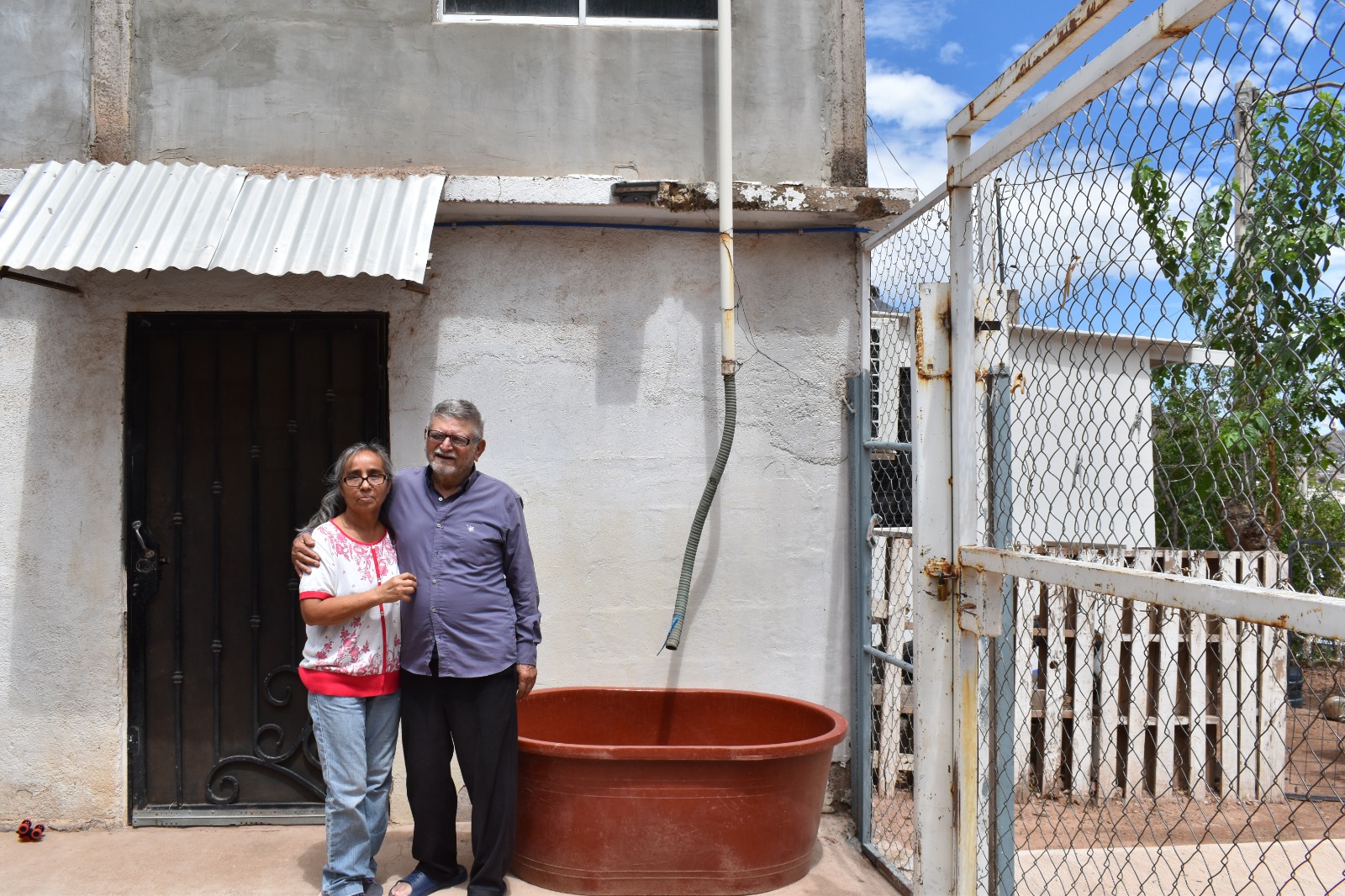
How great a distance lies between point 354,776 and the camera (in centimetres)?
346

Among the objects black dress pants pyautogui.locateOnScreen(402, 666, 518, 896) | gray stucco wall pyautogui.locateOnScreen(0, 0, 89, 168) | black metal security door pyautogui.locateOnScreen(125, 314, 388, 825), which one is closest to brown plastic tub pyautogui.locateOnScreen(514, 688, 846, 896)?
black dress pants pyautogui.locateOnScreen(402, 666, 518, 896)

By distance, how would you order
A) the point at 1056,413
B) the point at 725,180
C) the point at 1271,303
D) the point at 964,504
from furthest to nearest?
the point at 1056,413
the point at 725,180
the point at 964,504
the point at 1271,303

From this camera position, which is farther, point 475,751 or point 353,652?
point 475,751

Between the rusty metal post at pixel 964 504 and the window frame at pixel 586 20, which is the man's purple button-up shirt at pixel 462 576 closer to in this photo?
the rusty metal post at pixel 964 504

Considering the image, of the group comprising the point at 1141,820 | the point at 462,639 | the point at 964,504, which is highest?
the point at 964,504

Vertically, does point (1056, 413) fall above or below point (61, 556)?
above

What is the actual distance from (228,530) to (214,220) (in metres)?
1.37

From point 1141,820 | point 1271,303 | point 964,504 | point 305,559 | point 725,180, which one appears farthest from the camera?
point 1141,820

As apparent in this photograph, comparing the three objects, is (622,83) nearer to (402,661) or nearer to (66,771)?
(402,661)

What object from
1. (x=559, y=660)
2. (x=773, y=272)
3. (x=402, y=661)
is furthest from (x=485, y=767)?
(x=773, y=272)

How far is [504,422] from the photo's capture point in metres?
4.45

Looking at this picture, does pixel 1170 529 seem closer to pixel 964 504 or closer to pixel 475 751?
pixel 964 504

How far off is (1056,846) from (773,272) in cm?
288

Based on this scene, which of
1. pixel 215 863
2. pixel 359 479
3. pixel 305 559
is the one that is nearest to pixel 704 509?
pixel 359 479
